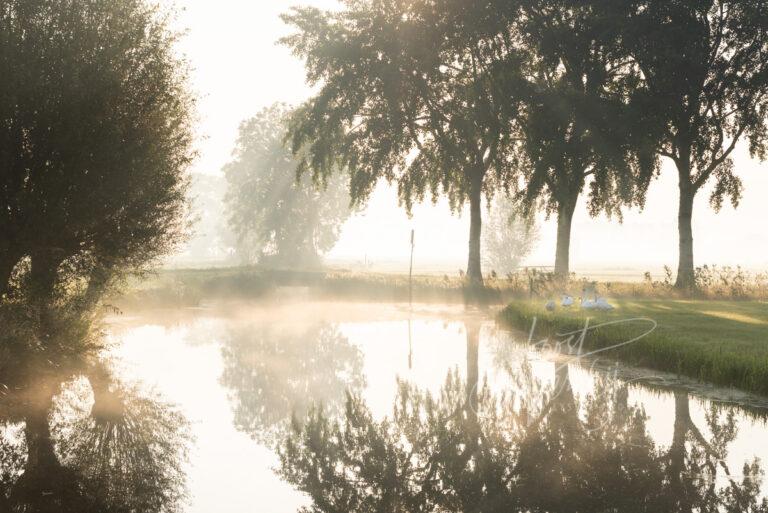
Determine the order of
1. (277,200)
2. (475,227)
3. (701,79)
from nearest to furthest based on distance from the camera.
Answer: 1. (701,79)
2. (475,227)
3. (277,200)

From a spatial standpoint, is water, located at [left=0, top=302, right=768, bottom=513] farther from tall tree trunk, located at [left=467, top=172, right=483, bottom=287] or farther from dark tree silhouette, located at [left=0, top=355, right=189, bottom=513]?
tall tree trunk, located at [left=467, top=172, right=483, bottom=287]

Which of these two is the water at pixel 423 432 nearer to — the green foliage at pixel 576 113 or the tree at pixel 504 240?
the green foliage at pixel 576 113

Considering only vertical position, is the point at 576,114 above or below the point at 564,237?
above

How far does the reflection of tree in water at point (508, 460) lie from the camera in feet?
21.8

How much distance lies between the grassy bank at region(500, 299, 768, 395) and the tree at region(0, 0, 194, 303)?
35.8 ft

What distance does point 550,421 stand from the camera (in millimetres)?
9836

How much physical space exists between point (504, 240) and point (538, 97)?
39.7 m

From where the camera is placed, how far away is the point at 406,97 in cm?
3612

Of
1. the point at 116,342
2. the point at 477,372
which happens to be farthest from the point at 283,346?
the point at 477,372

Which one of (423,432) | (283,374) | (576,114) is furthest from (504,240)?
(423,432)

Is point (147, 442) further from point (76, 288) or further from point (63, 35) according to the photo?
point (76, 288)

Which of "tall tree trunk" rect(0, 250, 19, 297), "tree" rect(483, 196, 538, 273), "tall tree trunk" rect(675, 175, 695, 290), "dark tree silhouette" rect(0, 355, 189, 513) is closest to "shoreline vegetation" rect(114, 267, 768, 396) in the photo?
"tall tree trunk" rect(675, 175, 695, 290)

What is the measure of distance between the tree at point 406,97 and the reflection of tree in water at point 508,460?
84.1 ft

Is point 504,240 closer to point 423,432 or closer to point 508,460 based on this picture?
point 423,432
